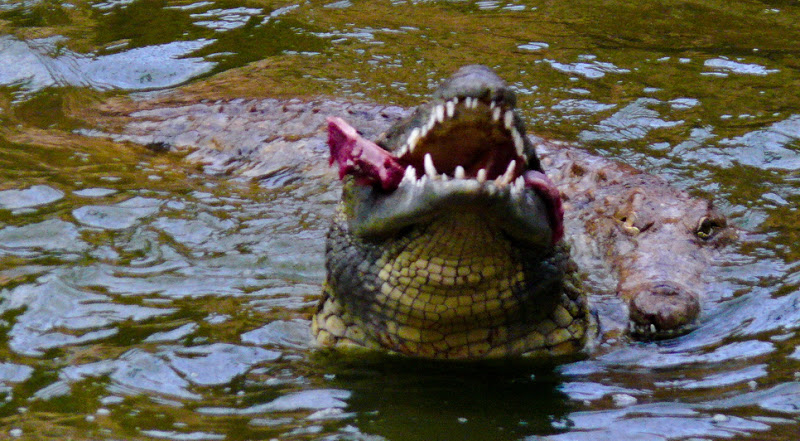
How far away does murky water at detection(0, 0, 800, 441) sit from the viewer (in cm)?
351

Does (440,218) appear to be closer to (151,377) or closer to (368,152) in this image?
(368,152)

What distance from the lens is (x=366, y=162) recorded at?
356 centimetres

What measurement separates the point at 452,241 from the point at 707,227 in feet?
9.16

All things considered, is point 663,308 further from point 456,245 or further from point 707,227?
point 456,245

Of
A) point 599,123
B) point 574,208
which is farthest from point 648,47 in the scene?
point 574,208

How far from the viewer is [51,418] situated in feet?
11.2

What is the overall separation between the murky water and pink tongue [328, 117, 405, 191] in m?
0.81

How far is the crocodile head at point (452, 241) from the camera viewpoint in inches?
129

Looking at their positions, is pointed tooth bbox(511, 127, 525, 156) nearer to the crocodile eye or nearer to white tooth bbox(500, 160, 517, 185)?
white tooth bbox(500, 160, 517, 185)

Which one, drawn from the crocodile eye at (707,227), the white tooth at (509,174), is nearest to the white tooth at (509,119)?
the white tooth at (509,174)

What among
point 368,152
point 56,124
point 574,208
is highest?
point 368,152

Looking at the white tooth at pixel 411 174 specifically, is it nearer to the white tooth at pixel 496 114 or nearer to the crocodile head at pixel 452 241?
the crocodile head at pixel 452 241

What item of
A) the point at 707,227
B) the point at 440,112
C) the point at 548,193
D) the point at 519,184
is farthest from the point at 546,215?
the point at 707,227

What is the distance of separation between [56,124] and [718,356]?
5.63m
